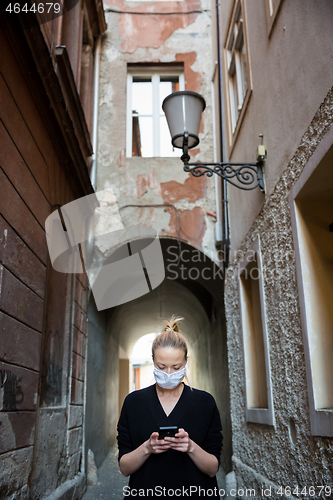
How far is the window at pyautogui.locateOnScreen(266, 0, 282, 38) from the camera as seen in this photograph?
13.5ft

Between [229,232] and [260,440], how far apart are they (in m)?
3.16

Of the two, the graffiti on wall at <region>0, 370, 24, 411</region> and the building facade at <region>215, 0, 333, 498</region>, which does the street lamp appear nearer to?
the building facade at <region>215, 0, 333, 498</region>

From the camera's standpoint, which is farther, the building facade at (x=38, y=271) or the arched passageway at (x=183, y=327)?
the arched passageway at (x=183, y=327)

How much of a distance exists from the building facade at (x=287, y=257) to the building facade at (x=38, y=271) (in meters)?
2.15

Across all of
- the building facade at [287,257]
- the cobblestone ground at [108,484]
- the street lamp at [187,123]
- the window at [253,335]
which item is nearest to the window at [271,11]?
the building facade at [287,257]

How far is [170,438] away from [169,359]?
1.10 ft

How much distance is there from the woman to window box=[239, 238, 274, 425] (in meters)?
2.86

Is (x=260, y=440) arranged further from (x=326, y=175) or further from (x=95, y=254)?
(x=95, y=254)

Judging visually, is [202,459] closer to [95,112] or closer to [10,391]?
[10,391]

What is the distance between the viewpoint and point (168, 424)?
2.00 m

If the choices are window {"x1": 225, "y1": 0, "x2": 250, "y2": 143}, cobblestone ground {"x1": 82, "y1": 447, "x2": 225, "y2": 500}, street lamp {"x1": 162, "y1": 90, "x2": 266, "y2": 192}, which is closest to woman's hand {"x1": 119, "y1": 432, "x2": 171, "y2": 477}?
street lamp {"x1": 162, "y1": 90, "x2": 266, "y2": 192}

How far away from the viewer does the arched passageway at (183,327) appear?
8.04m

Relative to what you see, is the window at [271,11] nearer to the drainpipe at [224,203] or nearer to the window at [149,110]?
the drainpipe at [224,203]

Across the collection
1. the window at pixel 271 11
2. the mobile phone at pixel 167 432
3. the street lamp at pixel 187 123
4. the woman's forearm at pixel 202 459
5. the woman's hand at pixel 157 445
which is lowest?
the woman's forearm at pixel 202 459
